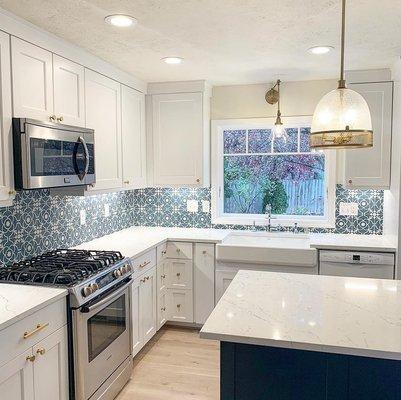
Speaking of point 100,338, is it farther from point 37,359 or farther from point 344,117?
point 344,117

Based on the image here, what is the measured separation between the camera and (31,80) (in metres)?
2.32

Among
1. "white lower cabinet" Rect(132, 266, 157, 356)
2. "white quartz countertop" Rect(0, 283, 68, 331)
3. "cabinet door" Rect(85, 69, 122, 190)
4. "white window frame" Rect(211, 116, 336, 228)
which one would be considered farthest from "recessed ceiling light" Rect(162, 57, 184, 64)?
"white quartz countertop" Rect(0, 283, 68, 331)

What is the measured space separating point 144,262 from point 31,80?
1613mm

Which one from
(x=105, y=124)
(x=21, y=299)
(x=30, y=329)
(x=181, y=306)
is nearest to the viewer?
(x=30, y=329)

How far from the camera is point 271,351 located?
162 centimetres

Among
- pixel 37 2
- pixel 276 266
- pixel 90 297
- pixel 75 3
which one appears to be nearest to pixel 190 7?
pixel 75 3

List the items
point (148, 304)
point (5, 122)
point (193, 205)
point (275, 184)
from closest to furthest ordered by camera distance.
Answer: point (5, 122), point (148, 304), point (275, 184), point (193, 205)

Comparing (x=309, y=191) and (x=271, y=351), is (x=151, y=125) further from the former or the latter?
(x=271, y=351)

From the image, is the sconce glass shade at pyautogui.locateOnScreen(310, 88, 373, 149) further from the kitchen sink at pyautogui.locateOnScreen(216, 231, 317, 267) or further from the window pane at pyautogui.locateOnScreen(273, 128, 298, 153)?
the window pane at pyautogui.locateOnScreen(273, 128, 298, 153)

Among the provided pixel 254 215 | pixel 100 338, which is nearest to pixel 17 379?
pixel 100 338

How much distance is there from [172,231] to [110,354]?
1627mm

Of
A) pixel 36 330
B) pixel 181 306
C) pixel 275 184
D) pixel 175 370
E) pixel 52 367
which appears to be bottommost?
pixel 175 370

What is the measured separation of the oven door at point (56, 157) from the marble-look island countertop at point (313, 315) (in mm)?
1258

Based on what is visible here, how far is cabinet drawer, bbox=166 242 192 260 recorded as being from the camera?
3689mm
